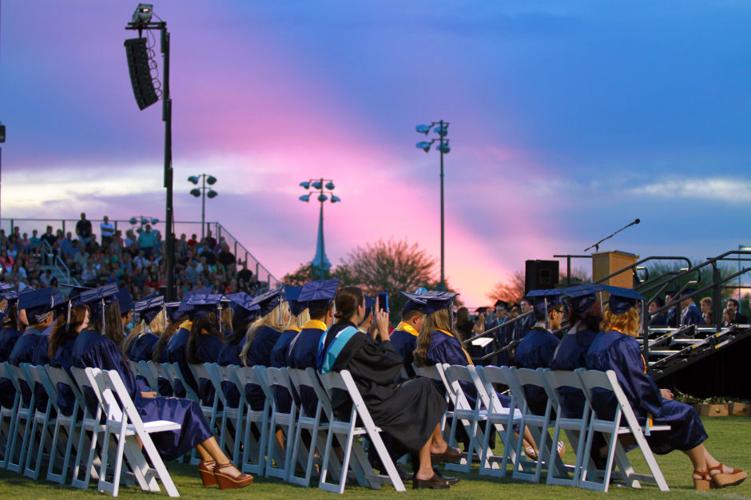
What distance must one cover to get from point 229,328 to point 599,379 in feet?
15.4

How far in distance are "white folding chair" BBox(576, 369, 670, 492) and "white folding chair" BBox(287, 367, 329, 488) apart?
2067 millimetres

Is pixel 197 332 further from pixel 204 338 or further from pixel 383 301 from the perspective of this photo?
pixel 383 301

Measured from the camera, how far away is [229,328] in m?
13.0

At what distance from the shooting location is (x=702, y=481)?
9.80 meters

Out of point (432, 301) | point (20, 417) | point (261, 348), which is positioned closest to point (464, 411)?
point (432, 301)

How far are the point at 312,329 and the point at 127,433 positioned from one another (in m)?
1.75

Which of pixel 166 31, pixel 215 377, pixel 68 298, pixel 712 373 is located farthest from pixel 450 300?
pixel 166 31

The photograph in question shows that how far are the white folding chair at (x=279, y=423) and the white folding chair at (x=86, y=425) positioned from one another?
144cm

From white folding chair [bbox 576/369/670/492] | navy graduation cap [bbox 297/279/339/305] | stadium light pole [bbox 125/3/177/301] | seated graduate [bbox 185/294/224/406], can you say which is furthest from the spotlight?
white folding chair [bbox 576/369/670/492]

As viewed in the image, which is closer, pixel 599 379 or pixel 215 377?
pixel 599 379

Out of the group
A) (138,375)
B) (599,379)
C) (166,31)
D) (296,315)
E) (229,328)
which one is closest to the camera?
(599,379)

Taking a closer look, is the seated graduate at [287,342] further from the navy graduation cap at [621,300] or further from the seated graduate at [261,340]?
the navy graduation cap at [621,300]

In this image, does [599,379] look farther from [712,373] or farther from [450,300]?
[712,373]

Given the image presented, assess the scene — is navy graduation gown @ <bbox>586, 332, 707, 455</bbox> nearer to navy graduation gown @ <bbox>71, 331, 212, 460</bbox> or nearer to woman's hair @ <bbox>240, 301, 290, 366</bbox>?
navy graduation gown @ <bbox>71, 331, 212, 460</bbox>
